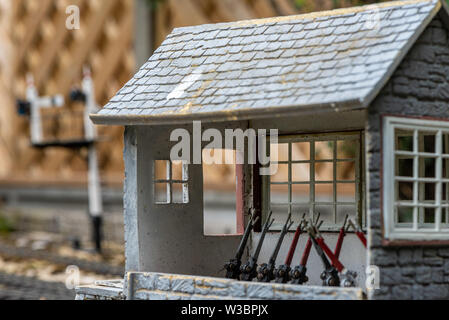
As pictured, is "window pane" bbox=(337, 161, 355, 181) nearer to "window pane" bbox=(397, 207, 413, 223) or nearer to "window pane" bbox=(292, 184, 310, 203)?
"window pane" bbox=(292, 184, 310, 203)

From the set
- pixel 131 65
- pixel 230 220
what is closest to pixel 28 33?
pixel 131 65

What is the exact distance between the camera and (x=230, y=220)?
19.9 m

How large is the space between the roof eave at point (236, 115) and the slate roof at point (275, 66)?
10mm

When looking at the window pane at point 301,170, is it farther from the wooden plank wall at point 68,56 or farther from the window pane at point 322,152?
the wooden plank wall at point 68,56

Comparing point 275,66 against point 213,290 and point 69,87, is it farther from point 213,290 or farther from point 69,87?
point 69,87

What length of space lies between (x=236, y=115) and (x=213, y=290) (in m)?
1.79

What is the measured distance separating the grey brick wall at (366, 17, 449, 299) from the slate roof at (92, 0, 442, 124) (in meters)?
0.30

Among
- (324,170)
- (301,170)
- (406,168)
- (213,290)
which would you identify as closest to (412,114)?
(213,290)

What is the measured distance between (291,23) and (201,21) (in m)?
11.2

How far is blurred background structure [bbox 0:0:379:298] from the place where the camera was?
20797 millimetres

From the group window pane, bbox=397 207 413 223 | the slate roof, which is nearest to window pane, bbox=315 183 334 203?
window pane, bbox=397 207 413 223

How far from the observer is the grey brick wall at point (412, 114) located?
26.6 ft

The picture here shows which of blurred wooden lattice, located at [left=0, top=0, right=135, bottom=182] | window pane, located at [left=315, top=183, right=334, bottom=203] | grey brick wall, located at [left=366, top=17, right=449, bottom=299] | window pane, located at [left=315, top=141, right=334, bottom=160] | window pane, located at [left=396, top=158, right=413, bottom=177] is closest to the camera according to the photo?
grey brick wall, located at [left=366, top=17, right=449, bottom=299]

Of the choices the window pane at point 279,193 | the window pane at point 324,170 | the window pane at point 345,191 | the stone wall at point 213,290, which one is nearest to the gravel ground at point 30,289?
the stone wall at point 213,290
